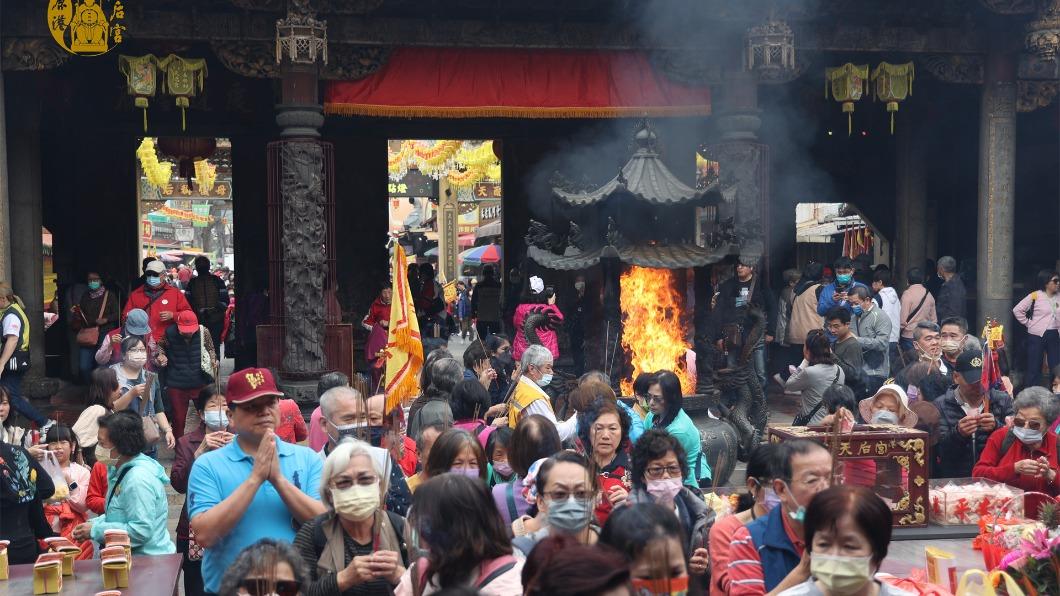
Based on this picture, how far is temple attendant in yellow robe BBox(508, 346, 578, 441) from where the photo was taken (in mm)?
6686

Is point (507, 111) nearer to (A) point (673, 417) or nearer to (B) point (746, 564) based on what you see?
(A) point (673, 417)

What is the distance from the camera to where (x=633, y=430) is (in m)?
6.38

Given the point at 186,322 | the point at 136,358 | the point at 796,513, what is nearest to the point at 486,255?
the point at 186,322

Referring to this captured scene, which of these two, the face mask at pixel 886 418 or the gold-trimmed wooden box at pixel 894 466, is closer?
the gold-trimmed wooden box at pixel 894 466

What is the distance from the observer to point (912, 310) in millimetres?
13062

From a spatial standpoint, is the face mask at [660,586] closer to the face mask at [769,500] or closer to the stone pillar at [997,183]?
the face mask at [769,500]

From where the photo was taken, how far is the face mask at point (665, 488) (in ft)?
15.4

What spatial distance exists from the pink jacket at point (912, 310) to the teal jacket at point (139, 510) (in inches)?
375

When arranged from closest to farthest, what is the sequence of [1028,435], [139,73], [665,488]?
[665,488], [1028,435], [139,73]

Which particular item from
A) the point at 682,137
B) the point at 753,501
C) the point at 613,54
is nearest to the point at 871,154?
the point at 682,137

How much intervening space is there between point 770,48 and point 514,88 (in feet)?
8.84

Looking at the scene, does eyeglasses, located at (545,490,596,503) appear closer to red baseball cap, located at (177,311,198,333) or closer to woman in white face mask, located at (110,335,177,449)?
woman in white face mask, located at (110,335,177,449)

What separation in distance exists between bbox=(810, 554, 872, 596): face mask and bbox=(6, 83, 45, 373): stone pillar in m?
10.7

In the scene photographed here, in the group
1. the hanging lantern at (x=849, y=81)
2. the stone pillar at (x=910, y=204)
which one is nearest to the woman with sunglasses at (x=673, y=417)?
the hanging lantern at (x=849, y=81)
